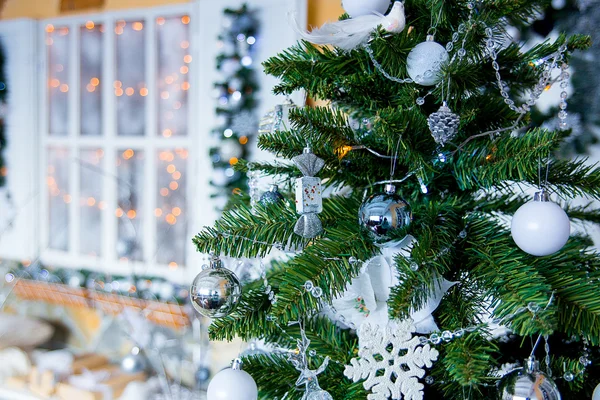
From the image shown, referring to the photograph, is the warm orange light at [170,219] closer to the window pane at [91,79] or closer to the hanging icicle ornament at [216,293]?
the window pane at [91,79]

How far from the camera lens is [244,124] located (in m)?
1.74

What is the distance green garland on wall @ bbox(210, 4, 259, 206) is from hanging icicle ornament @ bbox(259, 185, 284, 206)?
1.10 metres

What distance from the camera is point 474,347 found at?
473mm

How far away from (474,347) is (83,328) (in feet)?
6.59

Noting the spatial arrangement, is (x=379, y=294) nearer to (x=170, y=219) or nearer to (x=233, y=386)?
(x=233, y=386)

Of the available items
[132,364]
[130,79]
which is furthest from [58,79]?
[132,364]

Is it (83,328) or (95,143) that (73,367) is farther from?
(95,143)

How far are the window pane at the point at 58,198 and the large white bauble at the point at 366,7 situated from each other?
194 centimetres

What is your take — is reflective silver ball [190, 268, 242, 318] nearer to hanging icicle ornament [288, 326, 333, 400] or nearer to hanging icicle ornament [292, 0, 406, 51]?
hanging icicle ornament [288, 326, 333, 400]

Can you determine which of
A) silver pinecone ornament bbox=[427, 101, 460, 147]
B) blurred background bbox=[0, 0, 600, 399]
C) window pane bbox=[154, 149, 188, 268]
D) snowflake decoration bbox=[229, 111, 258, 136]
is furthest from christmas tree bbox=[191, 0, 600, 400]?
window pane bbox=[154, 149, 188, 268]

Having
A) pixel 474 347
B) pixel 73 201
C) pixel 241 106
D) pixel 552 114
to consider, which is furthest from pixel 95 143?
pixel 474 347

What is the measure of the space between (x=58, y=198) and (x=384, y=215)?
208 cm

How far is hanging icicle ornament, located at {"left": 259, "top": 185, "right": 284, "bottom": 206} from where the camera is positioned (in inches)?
23.9

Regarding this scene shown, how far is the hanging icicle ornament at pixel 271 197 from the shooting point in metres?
0.61
